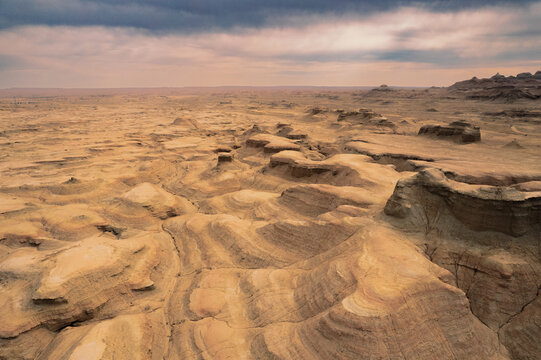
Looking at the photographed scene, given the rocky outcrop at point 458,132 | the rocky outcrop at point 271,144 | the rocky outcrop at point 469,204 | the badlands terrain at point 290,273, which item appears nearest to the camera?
the badlands terrain at point 290,273

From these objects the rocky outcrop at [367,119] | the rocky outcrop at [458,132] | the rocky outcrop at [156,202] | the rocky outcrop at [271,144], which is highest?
the rocky outcrop at [367,119]

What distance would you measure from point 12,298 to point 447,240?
13.4m

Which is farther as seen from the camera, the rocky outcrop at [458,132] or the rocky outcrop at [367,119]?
the rocky outcrop at [367,119]

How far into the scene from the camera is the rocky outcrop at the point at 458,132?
96.4 feet

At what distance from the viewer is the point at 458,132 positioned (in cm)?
3025

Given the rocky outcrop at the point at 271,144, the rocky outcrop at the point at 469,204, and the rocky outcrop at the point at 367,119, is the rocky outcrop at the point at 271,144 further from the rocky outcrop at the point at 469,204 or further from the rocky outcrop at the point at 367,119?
→ the rocky outcrop at the point at 367,119

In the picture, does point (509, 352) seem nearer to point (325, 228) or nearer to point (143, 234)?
point (325, 228)

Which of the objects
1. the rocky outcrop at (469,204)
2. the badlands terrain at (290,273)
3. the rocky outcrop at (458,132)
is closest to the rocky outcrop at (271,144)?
the badlands terrain at (290,273)

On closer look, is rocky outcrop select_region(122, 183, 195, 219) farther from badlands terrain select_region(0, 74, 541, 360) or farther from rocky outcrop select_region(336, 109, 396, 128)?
rocky outcrop select_region(336, 109, 396, 128)

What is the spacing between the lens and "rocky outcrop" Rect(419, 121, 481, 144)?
29.4 metres

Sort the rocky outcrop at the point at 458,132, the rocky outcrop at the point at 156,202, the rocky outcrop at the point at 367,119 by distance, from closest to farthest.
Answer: the rocky outcrop at the point at 156,202
the rocky outcrop at the point at 458,132
the rocky outcrop at the point at 367,119

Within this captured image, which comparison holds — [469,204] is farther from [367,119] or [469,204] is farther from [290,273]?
[367,119]

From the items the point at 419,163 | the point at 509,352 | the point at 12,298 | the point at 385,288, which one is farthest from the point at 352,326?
the point at 419,163

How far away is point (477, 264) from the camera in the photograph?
26.0 ft
